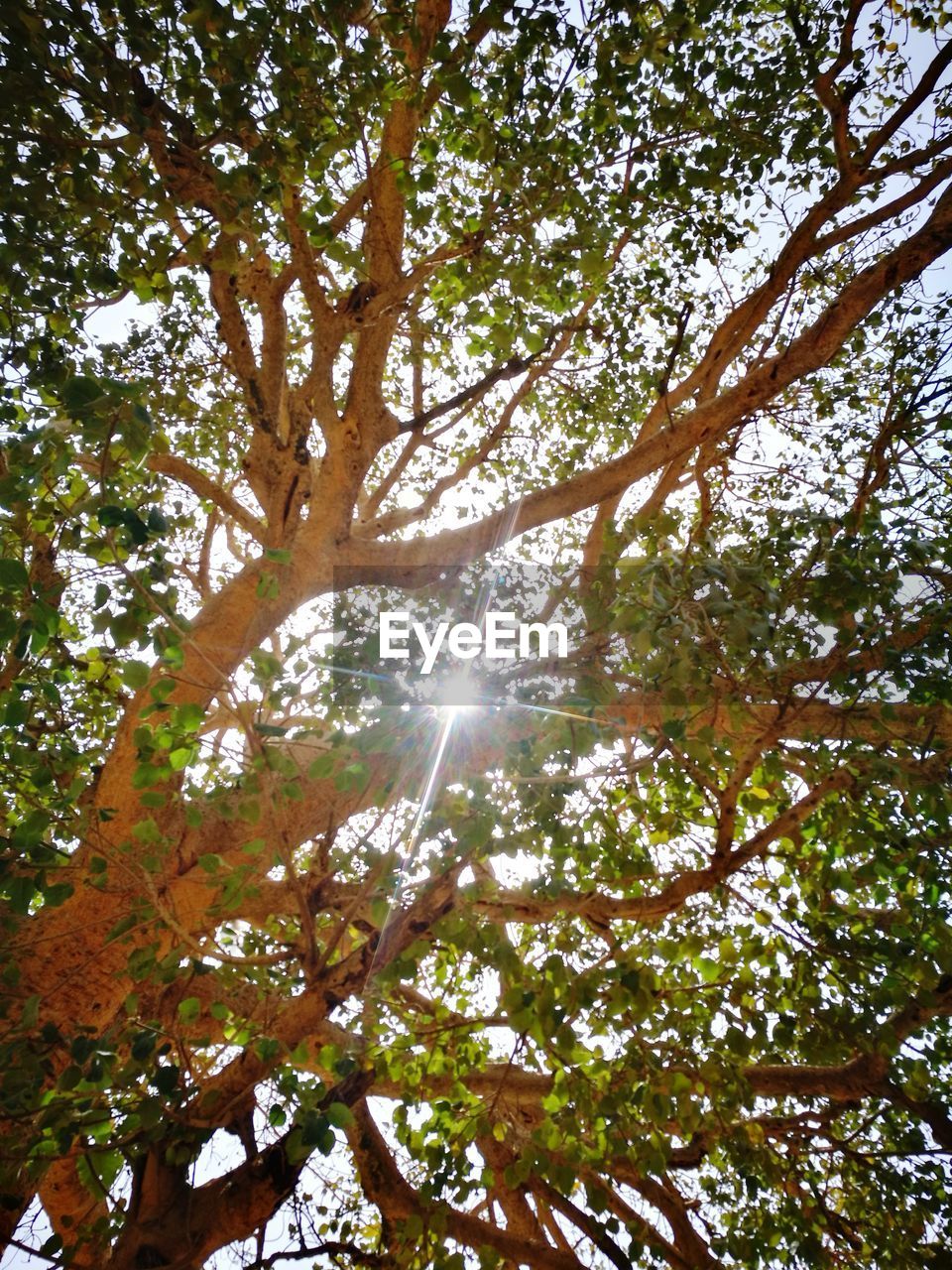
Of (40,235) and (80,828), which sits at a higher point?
(40,235)

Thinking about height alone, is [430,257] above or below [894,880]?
above

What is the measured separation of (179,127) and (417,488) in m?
4.29

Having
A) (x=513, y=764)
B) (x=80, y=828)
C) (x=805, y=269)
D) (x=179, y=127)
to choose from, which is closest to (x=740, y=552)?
(x=513, y=764)

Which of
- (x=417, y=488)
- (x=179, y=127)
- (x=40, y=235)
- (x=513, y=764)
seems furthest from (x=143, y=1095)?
(x=417, y=488)

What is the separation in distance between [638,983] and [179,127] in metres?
3.72

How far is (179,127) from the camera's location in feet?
9.98

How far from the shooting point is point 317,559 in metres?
4.00

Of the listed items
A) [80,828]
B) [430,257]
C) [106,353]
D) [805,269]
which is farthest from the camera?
[805,269]

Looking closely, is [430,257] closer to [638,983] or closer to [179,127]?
[179,127]

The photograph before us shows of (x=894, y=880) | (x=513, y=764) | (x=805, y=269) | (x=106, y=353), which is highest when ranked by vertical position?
(x=805, y=269)

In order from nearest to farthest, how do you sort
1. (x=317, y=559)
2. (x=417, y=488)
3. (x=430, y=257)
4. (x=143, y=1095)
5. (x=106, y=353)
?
1. (x=143, y=1095)
2. (x=430, y=257)
3. (x=317, y=559)
4. (x=106, y=353)
5. (x=417, y=488)

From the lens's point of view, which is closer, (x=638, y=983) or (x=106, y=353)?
(x=638, y=983)

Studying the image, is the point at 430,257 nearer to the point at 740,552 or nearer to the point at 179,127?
the point at 179,127

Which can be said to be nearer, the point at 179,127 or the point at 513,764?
the point at 513,764
